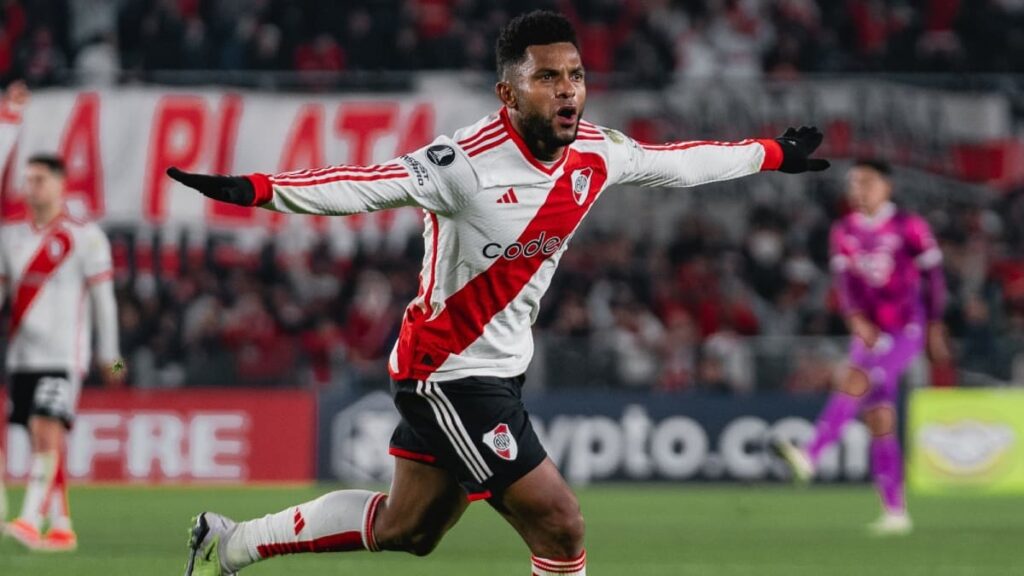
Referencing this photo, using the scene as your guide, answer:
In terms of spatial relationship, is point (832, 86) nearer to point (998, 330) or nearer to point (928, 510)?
point (998, 330)

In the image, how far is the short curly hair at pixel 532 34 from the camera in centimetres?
572

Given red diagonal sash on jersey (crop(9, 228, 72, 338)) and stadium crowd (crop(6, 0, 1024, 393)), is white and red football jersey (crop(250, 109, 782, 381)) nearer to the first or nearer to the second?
red diagonal sash on jersey (crop(9, 228, 72, 338))

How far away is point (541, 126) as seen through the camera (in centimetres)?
570

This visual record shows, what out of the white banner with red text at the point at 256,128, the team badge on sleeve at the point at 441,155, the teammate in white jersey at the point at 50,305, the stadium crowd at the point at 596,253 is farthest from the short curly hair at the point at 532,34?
the white banner with red text at the point at 256,128

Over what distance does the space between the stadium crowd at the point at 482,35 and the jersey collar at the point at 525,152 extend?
1457 centimetres

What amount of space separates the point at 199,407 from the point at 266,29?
5.90 meters

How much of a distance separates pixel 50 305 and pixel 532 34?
545cm

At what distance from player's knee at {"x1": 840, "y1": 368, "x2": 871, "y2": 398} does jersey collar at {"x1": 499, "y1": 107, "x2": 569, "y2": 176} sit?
661 cm

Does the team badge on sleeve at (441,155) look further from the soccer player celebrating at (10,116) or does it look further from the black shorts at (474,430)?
the soccer player celebrating at (10,116)

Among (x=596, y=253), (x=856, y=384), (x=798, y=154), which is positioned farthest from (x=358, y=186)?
(x=596, y=253)

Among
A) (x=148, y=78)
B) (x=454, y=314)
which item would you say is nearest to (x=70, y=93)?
(x=148, y=78)

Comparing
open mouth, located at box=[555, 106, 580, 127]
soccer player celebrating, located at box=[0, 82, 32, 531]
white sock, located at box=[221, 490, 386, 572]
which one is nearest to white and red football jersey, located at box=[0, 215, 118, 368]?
soccer player celebrating, located at box=[0, 82, 32, 531]

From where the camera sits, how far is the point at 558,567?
5773mm

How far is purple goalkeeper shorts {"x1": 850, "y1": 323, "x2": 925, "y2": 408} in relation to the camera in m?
12.0
